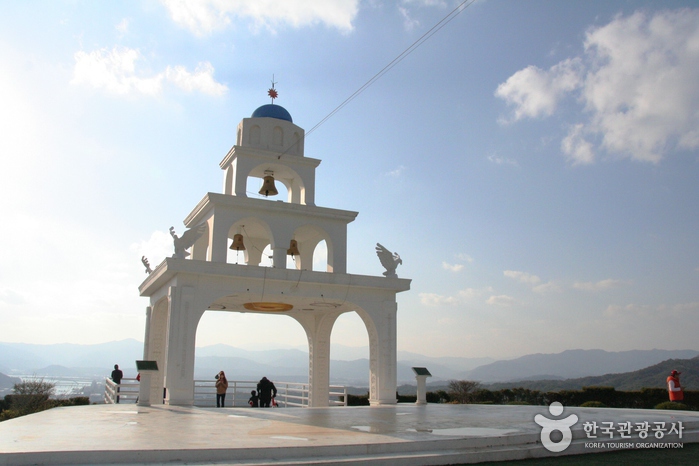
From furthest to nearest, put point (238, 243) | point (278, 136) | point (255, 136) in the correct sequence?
point (278, 136) < point (255, 136) < point (238, 243)

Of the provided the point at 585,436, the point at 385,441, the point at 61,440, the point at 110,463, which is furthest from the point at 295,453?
the point at 585,436

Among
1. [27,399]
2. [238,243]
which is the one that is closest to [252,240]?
[238,243]

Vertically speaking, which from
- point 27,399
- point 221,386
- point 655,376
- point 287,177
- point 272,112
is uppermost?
point 272,112

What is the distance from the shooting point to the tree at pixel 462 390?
26859 millimetres

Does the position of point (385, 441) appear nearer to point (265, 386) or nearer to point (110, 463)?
point (110, 463)

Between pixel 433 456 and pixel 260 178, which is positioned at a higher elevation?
pixel 260 178

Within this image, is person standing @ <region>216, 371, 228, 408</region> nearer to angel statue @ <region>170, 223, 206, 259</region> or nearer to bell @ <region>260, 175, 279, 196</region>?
angel statue @ <region>170, 223, 206, 259</region>

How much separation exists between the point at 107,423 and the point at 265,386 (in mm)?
9055

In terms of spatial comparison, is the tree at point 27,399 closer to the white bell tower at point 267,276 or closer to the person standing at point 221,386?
the white bell tower at point 267,276

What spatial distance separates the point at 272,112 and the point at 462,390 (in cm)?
1570

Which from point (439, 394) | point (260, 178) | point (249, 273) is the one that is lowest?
point (439, 394)

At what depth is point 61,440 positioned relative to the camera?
8445 mm

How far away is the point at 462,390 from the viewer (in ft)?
90.8

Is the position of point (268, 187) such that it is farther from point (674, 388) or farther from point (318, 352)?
point (674, 388)
